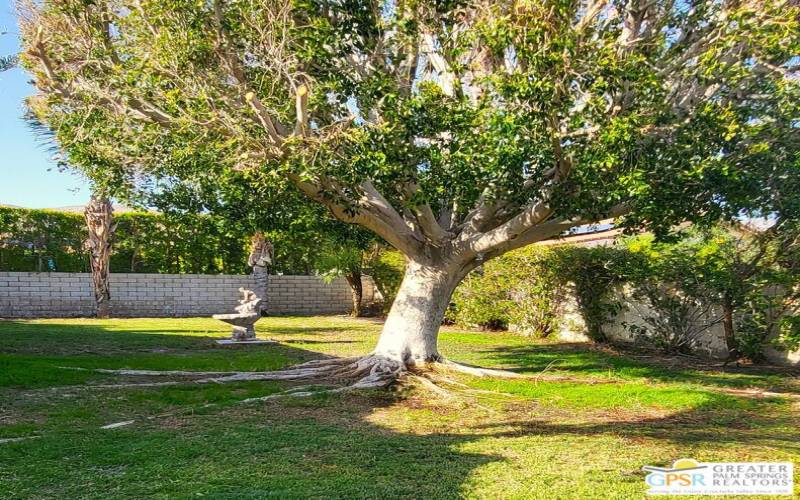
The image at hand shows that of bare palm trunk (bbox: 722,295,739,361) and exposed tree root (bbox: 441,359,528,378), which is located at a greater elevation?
bare palm trunk (bbox: 722,295,739,361)

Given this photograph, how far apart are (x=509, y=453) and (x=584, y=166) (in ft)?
10.2

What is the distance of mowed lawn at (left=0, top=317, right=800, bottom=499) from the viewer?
4066mm

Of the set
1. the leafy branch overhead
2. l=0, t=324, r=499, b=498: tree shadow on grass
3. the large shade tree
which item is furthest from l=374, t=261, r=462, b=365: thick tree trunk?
the leafy branch overhead

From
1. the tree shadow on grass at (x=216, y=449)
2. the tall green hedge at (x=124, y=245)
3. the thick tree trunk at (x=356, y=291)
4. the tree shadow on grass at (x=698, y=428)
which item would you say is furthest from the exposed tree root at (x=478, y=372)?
the thick tree trunk at (x=356, y=291)

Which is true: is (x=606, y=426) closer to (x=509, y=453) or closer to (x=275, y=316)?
(x=509, y=453)

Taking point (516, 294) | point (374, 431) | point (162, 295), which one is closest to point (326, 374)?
point (374, 431)

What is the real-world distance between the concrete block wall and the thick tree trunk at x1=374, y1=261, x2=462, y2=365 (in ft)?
43.2

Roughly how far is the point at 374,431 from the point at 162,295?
1606cm

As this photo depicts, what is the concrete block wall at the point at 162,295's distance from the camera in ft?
58.4

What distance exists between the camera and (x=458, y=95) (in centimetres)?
714

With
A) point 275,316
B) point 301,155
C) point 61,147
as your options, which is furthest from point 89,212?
point 301,155

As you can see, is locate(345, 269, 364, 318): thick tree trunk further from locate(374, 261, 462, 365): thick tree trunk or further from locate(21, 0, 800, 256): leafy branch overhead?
locate(21, 0, 800, 256): leafy branch overhead

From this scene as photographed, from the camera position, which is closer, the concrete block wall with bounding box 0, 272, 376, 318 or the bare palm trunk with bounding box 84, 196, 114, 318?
the concrete block wall with bounding box 0, 272, 376, 318

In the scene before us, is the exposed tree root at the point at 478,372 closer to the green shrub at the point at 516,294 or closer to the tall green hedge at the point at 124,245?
the green shrub at the point at 516,294
